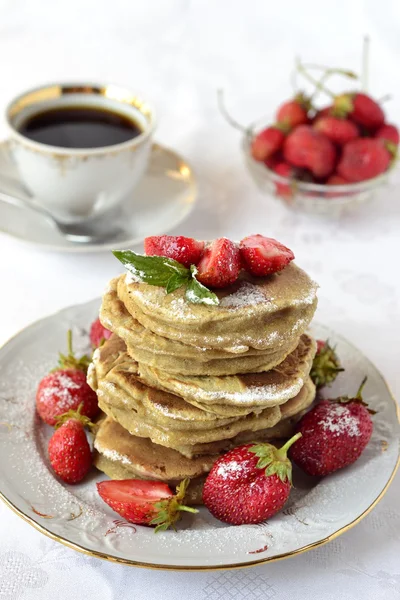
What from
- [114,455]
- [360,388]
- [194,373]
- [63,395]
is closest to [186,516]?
[114,455]

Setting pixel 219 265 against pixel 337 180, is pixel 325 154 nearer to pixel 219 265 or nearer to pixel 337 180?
pixel 337 180

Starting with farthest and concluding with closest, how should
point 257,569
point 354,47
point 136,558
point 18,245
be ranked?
point 354,47 < point 18,245 < point 257,569 < point 136,558

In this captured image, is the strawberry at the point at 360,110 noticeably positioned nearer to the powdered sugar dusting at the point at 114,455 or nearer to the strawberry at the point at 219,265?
the strawberry at the point at 219,265

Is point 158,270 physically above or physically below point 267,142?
above

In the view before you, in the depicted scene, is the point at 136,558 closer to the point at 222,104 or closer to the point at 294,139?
the point at 294,139

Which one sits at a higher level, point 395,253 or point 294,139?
point 294,139

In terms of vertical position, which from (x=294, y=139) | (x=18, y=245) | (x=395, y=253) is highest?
(x=294, y=139)

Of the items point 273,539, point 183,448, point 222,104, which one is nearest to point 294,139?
point 222,104
